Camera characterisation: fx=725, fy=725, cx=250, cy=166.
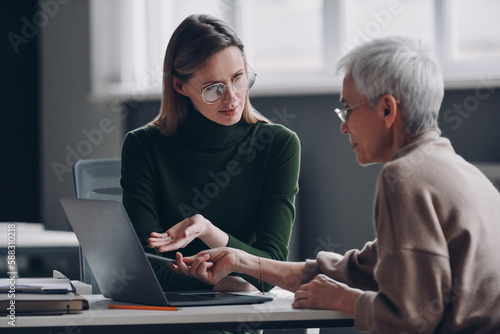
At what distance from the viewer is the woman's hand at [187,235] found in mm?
1601

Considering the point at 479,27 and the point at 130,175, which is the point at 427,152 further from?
the point at 479,27

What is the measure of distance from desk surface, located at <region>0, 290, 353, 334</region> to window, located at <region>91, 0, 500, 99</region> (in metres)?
2.35

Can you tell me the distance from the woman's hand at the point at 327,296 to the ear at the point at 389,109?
327 mm

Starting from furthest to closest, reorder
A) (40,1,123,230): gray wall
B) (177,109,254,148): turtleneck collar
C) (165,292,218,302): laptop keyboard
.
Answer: (40,1,123,230): gray wall → (177,109,254,148): turtleneck collar → (165,292,218,302): laptop keyboard

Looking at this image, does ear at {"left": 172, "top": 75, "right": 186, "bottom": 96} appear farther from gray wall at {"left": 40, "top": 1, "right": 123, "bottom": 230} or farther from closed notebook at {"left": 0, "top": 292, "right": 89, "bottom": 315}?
gray wall at {"left": 40, "top": 1, "right": 123, "bottom": 230}

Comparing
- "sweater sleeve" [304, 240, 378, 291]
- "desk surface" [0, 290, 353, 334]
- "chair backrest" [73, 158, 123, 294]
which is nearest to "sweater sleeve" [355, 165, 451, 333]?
"desk surface" [0, 290, 353, 334]

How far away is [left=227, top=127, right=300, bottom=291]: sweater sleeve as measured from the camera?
6.12 feet

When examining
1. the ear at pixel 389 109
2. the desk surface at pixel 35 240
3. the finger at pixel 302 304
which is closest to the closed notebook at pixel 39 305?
the finger at pixel 302 304

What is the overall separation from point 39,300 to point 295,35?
286cm

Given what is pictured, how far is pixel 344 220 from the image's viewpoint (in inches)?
147

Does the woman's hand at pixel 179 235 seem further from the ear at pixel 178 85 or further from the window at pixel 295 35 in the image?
the window at pixel 295 35

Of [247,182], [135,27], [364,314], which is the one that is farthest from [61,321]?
[135,27]

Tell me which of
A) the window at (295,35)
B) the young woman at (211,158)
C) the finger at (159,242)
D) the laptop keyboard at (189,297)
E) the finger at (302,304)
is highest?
the window at (295,35)

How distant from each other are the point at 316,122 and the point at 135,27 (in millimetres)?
1244
